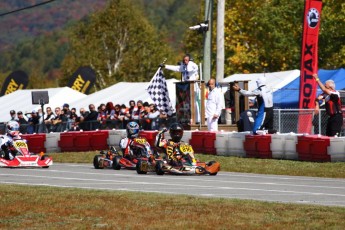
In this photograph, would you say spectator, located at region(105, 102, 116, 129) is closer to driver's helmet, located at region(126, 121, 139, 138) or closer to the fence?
the fence

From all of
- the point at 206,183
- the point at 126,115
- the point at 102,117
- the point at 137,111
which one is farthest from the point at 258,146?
the point at 102,117

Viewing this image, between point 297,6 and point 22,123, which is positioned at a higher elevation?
point 297,6

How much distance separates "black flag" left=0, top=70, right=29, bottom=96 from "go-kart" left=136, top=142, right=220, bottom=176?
129ft

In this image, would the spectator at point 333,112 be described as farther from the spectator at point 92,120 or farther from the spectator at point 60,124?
the spectator at point 60,124

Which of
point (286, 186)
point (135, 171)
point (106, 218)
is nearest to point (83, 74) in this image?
point (135, 171)

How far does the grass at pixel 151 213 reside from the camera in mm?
12188

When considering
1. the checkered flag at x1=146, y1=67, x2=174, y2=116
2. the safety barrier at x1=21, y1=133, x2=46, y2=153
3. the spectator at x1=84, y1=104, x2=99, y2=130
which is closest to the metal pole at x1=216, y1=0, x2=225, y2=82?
the checkered flag at x1=146, y1=67, x2=174, y2=116

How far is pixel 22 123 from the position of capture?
3656 cm

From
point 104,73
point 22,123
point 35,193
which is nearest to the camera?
point 35,193

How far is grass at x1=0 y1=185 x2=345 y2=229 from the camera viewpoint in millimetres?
12188

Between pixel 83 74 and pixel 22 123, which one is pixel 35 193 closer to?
pixel 22 123

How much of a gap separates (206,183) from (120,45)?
7176 centimetres

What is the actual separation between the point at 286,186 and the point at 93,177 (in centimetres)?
440

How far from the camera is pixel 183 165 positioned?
20531mm
